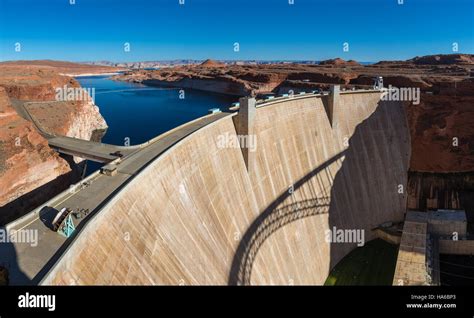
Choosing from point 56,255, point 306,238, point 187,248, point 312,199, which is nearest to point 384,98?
point 312,199

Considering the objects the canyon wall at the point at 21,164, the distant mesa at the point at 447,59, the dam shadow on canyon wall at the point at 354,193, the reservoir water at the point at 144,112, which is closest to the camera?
the dam shadow on canyon wall at the point at 354,193

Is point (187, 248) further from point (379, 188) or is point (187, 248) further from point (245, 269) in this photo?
point (379, 188)

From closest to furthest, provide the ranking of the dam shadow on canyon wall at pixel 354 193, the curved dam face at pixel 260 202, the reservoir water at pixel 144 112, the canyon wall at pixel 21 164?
the curved dam face at pixel 260 202, the dam shadow on canyon wall at pixel 354 193, the canyon wall at pixel 21 164, the reservoir water at pixel 144 112

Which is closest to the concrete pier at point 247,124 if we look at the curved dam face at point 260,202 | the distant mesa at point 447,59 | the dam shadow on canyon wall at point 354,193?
the curved dam face at point 260,202

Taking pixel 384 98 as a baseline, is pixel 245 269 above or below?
below

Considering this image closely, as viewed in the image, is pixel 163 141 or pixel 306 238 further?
pixel 306 238

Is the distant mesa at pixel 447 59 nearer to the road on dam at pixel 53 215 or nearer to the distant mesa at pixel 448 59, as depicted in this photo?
the distant mesa at pixel 448 59

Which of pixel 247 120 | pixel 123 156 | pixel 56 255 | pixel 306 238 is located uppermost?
pixel 247 120
